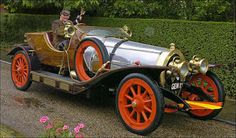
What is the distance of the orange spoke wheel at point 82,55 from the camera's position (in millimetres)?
6016

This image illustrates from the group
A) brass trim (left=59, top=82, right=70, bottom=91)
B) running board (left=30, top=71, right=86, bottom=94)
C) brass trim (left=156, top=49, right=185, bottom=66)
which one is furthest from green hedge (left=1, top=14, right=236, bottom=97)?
brass trim (left=59, top=82, right=70, bottom=91)

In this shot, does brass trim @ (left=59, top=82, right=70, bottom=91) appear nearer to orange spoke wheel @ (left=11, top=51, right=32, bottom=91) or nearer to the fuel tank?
the fuel tank

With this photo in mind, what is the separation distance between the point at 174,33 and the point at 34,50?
334 centimetres

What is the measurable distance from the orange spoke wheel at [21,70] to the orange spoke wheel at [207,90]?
3.17m

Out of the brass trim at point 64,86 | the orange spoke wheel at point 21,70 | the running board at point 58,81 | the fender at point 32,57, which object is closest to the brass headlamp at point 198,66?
the running board at point 58,81

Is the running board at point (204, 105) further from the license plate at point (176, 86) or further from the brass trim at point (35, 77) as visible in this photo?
the brass trim at point (35, 77)

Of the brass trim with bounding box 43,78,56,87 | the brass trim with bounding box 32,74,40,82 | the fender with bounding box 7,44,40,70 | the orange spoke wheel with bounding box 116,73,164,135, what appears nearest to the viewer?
the orange spoke wheel with bounding box 116,73,164,135

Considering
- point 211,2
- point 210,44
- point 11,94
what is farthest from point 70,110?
point 211,2

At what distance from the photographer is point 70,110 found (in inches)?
257

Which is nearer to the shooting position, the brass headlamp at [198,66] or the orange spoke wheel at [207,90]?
the brass headlamp at [198,66]

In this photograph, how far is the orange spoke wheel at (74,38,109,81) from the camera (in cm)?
602

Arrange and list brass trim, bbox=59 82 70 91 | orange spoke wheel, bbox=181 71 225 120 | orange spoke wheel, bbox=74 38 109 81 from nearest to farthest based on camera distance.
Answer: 1. orange spoke wheel, bbox=181 71 225 120
2. orange spoke wheel, bbox=74 38 109 81
3. brass trim, bbox=59 82 70 91

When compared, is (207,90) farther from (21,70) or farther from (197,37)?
(21,70)

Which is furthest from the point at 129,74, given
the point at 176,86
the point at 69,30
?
the point at 69,30
